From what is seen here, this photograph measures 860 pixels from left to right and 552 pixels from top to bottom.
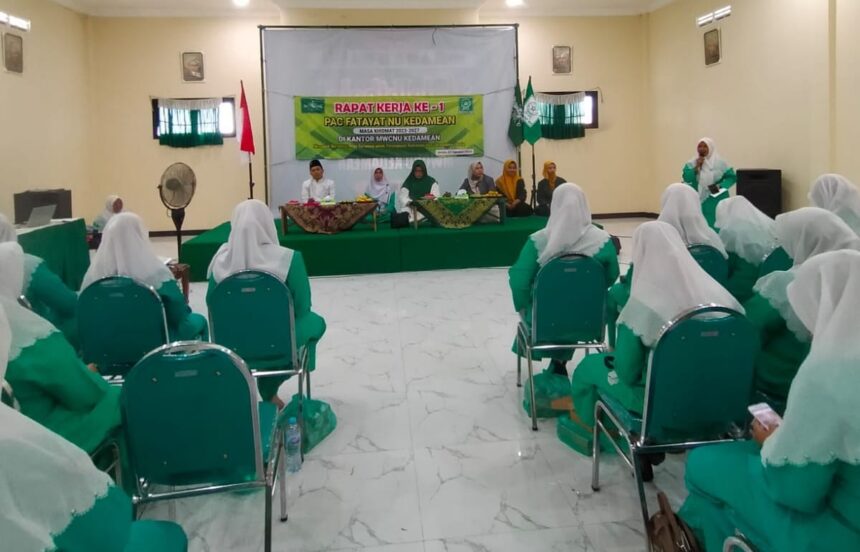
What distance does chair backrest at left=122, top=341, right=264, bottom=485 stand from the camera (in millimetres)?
1630

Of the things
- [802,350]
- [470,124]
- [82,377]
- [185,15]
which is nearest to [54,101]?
[185,15]

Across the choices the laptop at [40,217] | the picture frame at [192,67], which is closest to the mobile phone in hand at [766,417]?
the laptop at [40,217]

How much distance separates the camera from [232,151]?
990 cm

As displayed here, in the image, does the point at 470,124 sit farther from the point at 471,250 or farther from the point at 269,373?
the point at 269,373

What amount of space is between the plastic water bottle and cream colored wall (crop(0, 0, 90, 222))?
6.48 metres

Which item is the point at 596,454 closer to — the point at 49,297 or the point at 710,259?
the point at 710,259

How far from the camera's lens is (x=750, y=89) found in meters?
8.12

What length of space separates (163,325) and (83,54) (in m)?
8.42

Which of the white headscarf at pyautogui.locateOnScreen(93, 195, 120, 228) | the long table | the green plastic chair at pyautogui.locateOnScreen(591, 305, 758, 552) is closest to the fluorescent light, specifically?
the white headscarf at pyautogui.locateOnScreen(93, 195, 120, 228)

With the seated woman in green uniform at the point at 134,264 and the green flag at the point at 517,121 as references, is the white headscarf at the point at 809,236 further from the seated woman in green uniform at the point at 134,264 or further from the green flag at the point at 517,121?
the green flag at the point at 517,121

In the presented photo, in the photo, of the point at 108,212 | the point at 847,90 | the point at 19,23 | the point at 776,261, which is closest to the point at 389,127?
the point at 108,212

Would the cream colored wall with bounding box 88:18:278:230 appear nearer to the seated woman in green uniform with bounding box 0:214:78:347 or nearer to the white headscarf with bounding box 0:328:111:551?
the seated woman in green uniform with bounding box 0:214:78:347

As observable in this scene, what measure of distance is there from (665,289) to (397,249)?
190 inches

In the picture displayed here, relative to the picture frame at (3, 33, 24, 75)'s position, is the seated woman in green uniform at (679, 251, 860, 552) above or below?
below
